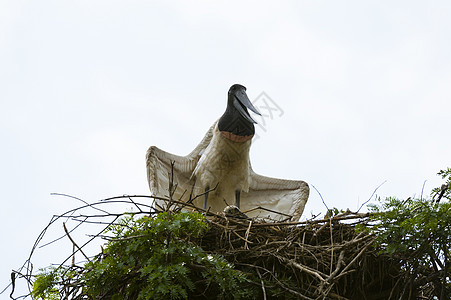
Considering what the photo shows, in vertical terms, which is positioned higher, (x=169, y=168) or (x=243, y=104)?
(x=243, y=104)

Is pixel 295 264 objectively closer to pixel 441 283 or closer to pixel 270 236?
pixel 270 236

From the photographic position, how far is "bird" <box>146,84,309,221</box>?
6.32 metres

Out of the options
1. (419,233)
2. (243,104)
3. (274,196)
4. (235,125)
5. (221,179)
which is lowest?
(419,233)

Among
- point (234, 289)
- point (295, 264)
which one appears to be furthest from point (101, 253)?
point (295, 264)

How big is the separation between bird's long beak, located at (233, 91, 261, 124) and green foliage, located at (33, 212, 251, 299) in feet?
8.02

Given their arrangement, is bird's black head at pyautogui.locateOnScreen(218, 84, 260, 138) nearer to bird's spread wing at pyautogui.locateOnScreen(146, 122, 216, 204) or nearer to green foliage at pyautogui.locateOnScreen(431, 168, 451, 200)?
bird's spread wing at pyautogui.locateOnScreen(146, 122, 216, 204)

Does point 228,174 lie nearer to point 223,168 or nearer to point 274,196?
point 223,168

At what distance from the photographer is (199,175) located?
21.2 ft

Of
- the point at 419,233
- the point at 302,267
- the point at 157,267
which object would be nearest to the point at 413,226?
the point at 419,233

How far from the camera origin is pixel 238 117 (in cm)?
647

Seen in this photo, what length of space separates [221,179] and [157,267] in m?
2.69

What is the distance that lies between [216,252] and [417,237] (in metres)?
1.26

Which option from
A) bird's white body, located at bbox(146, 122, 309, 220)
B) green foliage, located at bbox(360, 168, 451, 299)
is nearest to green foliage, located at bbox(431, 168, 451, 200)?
green foliage, located at bbox(360, 168, 451, 299)

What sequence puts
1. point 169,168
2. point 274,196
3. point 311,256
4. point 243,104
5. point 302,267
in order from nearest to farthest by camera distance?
point 302,267, point 311,256, point 169,168, point 243,104, point 274,196
